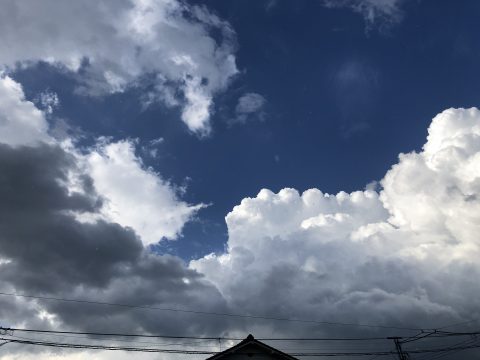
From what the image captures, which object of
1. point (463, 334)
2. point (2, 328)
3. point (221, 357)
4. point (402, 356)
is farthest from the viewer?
point (402, 356)

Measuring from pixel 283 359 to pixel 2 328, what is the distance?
18.6 m

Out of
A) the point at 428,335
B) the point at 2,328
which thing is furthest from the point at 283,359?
the point at 2,328

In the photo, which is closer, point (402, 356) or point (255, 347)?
point (255, 347)

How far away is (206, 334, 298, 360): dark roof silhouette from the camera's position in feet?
95.3

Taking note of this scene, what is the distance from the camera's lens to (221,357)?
28.8 metres

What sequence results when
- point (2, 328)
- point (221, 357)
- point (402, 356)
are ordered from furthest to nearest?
point (402, 356) < point (221, 357) < point (2, 328)

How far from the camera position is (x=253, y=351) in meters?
29.7

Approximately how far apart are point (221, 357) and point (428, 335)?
18694mm

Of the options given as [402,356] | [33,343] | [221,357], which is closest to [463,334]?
[402,356]

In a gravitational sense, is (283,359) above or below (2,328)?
below

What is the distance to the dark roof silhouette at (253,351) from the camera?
29.1m

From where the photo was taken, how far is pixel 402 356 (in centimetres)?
3741

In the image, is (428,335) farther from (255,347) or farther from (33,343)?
(33,343)

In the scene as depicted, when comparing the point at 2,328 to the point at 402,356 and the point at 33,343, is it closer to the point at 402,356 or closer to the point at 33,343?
the point at 33,343
